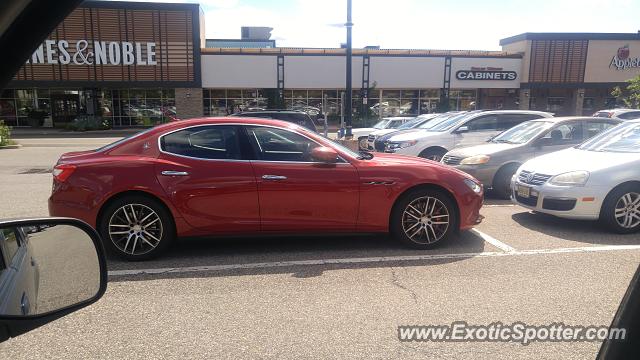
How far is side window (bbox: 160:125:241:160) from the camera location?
5.14 metres

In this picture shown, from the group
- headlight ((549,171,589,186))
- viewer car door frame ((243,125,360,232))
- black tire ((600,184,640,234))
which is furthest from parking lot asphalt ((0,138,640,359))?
headlight ((549,171,589,186))

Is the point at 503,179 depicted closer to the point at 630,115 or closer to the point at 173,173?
the point at 173,173

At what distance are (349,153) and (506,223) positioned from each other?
2.85 metres

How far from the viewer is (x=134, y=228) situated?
498cm

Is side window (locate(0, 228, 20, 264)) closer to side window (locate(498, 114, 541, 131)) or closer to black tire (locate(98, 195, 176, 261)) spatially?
black tire (locate(98, 195, 176, 261))

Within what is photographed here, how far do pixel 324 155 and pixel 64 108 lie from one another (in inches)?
1385

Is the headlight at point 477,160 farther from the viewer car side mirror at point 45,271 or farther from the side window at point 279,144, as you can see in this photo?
the viewer car side mirror at point 45,271

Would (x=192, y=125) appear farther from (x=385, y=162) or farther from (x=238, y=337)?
(x=238, y=337)

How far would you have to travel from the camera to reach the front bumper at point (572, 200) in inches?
237

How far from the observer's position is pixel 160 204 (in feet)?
16.4

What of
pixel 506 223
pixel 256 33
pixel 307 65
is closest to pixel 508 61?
pixel 307 65

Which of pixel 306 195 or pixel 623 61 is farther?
pixel 623 61

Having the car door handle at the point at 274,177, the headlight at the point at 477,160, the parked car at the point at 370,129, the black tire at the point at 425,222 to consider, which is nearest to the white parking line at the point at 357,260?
the black tire at the point at 425,222

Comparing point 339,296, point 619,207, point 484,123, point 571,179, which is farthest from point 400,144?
point 339,296
